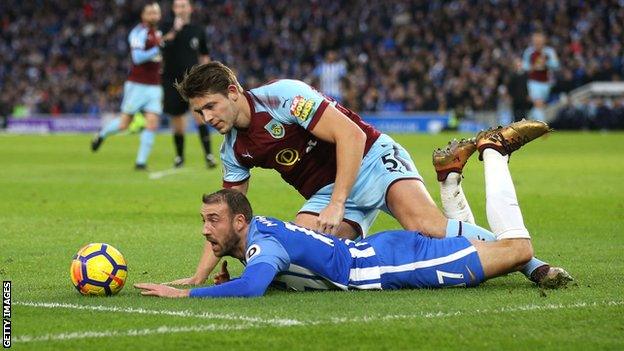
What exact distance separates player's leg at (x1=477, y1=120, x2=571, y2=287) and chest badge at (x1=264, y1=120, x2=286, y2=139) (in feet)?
4.40

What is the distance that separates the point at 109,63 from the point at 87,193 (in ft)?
122

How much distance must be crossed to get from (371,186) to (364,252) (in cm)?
108

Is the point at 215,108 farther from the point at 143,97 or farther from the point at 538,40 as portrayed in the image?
the point at 538,40

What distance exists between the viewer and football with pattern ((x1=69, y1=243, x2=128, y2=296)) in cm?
754

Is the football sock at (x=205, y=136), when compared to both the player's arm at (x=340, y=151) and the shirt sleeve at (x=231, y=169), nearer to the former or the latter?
the shirt sleeve at (x=231, y=169)

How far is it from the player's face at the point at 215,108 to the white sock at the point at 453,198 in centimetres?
178

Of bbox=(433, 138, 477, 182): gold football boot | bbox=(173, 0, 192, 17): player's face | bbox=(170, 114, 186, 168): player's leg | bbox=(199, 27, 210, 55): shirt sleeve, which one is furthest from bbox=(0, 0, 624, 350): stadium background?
bbox=(173, 0, 192, 17): player's face

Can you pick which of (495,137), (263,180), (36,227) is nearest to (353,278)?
(495,137)

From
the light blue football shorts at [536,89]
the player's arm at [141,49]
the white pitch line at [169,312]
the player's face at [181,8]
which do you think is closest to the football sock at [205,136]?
the player's arm at [141,49]

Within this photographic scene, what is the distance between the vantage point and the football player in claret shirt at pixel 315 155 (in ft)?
25.7

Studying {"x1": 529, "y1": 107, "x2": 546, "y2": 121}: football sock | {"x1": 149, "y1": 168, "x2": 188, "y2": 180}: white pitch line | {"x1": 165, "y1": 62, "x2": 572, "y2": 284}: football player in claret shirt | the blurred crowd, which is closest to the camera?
{"x1": 165, "y1": 62, "x2": 572, "y2": 284}: football player in claret shirt

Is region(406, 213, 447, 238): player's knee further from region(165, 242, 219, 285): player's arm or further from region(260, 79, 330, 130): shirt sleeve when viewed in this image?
region(165, 242, 219, 285): player's arm

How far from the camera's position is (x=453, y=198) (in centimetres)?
883

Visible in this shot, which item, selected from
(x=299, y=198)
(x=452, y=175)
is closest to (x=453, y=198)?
(x=452, y=175)
